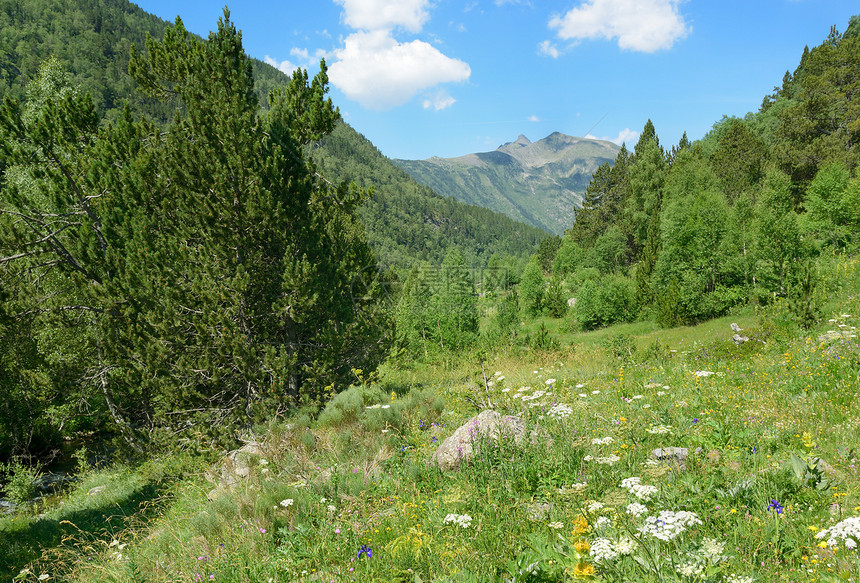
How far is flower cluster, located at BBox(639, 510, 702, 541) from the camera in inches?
80.4

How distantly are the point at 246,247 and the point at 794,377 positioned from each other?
11249mm

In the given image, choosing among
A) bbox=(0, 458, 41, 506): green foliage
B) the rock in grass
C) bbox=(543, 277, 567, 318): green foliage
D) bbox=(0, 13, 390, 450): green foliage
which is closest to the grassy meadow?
the rock in grass

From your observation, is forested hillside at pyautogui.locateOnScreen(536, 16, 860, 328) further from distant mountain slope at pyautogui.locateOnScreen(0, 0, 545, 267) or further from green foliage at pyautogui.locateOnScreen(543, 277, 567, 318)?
distant mountain slope at pyautogui.locateOnScreen(0, 0, 545, 267)

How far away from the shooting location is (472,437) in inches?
189

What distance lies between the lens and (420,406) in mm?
7664

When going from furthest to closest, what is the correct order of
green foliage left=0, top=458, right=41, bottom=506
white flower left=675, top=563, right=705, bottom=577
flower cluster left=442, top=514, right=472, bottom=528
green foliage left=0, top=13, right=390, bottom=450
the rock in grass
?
green foliage left=0, top=458, right=41, bottom=506 → green foliage left=0, top=13, right=390, bottom=450 → the rock in grass → flower cluster left=442, top=514, right=472, bottom=528 → white flower left=675, top=563, right=705, bottom=577

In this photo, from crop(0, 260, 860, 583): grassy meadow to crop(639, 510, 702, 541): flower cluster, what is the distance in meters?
0.01

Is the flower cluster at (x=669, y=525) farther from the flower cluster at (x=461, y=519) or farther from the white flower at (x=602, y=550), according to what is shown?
the flower cluster at (x=461, y=519)

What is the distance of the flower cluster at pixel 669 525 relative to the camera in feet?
6.70

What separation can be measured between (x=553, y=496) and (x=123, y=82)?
17838 centimetres

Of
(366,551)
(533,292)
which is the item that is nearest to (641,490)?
(366,551)

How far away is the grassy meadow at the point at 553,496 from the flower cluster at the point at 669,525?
11 mm

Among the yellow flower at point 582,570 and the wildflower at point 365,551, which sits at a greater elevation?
the yellow flower at point 582,570

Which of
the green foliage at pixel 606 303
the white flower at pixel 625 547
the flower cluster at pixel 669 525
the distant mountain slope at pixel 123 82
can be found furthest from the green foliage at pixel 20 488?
the distant mountain slope at pixel 123 82
